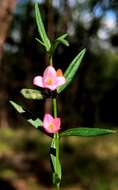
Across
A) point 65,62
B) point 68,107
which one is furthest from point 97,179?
point 68,107

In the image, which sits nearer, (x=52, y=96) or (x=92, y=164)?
(x=52, y=96)

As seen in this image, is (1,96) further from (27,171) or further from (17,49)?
(27,171)

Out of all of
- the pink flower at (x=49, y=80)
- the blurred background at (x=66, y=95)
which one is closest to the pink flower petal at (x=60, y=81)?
the pink flower at (x=49, y=80)

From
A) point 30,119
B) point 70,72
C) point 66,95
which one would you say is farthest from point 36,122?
point 66,95

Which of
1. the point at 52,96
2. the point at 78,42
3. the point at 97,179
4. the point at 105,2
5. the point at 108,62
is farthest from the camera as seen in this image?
the point at 108,62

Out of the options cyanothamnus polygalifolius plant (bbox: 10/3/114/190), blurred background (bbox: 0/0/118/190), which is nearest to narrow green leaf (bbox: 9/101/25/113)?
cyanothamnus polygalifolius plant (bbox: 10/3/114/190)

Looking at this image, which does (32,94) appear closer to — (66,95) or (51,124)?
(51,124)

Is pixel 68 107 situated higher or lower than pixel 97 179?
higher

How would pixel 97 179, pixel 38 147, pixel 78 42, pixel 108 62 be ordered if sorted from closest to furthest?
pixel 97 179, pixel 38 147, pixel 78 42, pixel 108 62
